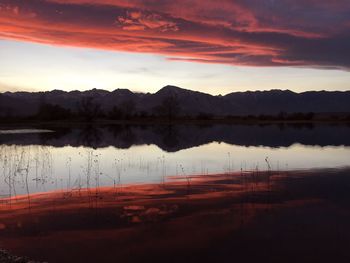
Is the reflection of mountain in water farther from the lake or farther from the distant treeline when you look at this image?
the distant treeline

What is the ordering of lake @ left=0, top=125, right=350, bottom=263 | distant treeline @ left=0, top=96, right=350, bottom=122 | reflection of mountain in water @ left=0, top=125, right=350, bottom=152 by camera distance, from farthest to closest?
distant treeline @ left=0, top=96, right=350, bottom=122 < reflection of mountain in water @ left=0, top=125, right=350, bottom=152 < lake @ left=0, top=125, right=350, bottom=263

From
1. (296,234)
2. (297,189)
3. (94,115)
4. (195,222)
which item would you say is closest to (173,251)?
(195,222)

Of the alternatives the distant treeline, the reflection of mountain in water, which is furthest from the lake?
the distant treeline

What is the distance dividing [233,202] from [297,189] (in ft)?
17.9

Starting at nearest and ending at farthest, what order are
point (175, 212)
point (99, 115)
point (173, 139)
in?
1. point (175, 212)
2. point (173, 139)
3. point (99, 115)

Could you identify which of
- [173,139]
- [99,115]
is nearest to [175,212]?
[173,139]

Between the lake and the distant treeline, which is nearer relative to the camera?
the lake

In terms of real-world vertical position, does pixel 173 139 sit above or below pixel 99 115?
below

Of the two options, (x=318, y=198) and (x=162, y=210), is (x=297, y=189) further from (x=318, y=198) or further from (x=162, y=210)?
(x=162, y=210)

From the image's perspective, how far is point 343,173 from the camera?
30328 mm

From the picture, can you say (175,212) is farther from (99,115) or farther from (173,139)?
(99,115)

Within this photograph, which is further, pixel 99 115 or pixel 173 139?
pixel 99 115

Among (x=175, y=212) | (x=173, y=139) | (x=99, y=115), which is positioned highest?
(x=99, y=115)

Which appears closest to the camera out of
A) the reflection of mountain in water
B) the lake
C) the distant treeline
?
the lake
